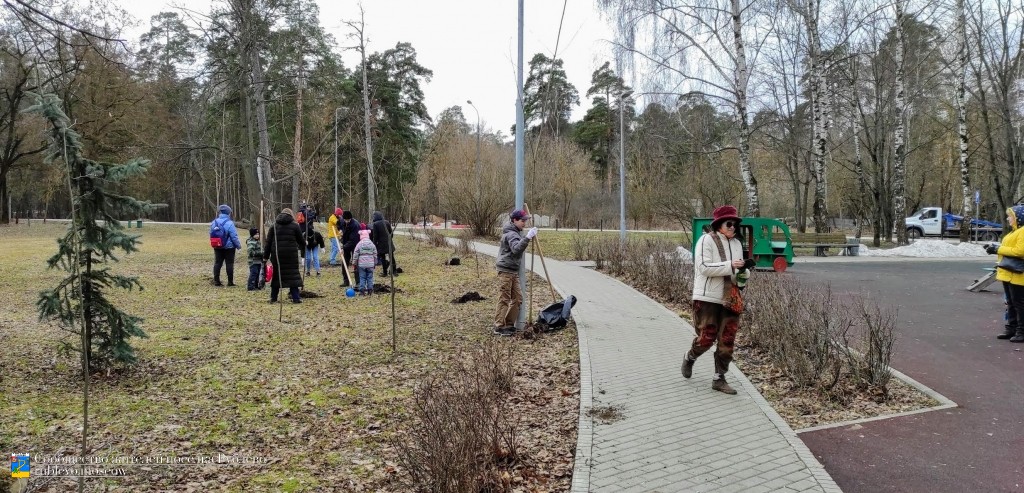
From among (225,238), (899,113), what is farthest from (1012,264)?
(899,113)

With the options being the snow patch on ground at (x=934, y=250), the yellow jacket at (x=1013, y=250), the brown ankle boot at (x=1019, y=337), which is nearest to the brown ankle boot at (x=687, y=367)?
the brown ankle boot at (x=1019, y=337)

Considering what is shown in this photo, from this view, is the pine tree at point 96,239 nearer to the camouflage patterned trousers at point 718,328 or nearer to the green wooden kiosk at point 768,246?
the camouflage patterned trousers at point 718,328

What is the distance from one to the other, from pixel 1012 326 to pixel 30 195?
77.3 meters

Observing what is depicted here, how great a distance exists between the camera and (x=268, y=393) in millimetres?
5938

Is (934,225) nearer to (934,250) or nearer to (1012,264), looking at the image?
(934,250)

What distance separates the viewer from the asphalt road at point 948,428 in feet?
13.0

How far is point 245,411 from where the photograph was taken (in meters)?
5.42

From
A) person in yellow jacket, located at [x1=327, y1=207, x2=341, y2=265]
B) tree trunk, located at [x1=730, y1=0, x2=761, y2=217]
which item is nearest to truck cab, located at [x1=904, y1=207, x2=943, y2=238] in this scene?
tree trunk, located at [x1=730, y1=0, x2=761, y2=217]

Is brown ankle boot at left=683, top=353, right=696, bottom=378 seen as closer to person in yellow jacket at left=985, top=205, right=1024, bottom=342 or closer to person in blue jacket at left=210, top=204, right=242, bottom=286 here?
person in yellow jacket at left=985, top=205, right=1024, bottom=342

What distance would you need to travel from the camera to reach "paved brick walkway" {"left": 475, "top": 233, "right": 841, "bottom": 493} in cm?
385

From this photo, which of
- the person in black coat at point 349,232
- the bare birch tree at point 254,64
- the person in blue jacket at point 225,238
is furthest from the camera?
the bare birch tree at point 254,64

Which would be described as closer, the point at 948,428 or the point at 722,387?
the point at 948,428

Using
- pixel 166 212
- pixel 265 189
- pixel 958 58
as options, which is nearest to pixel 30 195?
pixel 166 212

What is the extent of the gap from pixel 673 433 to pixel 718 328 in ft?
4.58
